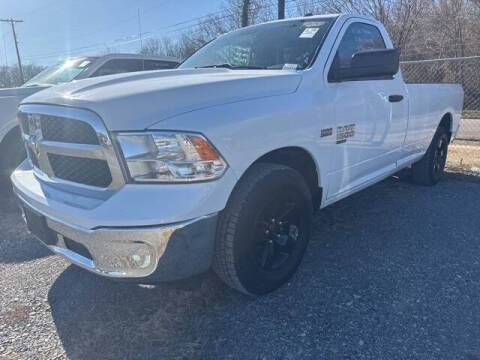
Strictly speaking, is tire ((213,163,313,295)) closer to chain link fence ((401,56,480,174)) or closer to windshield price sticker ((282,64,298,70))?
windshield price sticker ((282,64,298,70))

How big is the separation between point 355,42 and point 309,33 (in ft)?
1.65

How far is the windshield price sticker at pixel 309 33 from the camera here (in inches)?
125

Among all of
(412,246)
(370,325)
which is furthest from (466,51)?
(370,325)

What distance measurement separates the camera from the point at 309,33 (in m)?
3.21

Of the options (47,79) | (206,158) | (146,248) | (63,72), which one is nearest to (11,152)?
(47,79)

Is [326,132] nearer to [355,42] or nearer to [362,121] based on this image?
[362,121]

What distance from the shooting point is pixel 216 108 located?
2.16m

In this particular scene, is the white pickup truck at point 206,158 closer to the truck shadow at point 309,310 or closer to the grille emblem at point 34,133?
the grille emblem at point 34,133

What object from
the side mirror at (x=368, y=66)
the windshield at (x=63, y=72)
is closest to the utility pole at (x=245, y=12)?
the windshield at (x=63, y=72)

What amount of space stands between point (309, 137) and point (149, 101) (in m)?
1.12

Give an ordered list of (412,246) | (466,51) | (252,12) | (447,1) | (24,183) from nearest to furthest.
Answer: (24,183) < (412,246) < (466,51) < (447,1) < (252,12)

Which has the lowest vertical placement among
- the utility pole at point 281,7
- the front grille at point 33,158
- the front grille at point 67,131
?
the front grille at point 33,158

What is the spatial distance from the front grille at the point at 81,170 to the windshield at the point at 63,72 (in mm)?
3724

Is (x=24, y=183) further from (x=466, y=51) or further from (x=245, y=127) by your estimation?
(x=466, y=51)
